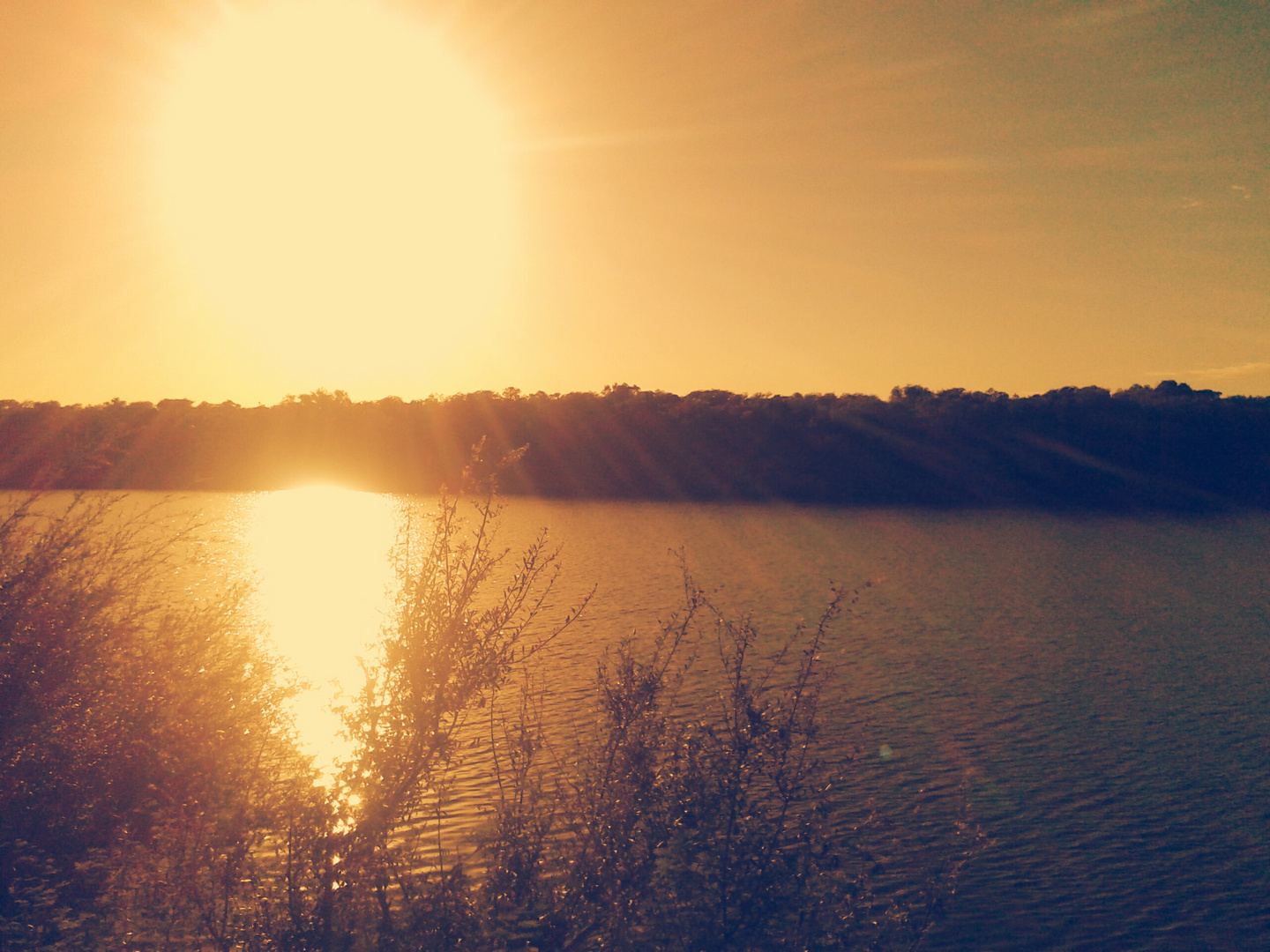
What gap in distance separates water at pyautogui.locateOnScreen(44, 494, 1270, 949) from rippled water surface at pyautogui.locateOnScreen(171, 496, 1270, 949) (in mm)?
46

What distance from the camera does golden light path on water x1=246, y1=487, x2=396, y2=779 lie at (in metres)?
13.3

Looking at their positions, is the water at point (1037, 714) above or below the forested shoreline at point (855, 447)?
below

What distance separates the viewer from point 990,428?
82.9 metres

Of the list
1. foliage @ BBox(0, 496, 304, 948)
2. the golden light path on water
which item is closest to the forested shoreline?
the golden light path on water

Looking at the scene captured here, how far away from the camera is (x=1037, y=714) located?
15180mm

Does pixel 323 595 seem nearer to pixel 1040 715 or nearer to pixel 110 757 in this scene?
pixel 110 757

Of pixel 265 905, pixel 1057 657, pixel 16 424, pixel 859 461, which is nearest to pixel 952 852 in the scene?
pixel 265 905

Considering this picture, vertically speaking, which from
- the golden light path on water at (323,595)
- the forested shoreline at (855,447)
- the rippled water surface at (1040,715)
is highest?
the forested shoreline at (855,447)

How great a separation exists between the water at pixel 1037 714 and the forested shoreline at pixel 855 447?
137 ft

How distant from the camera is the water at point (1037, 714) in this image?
29.7 feet

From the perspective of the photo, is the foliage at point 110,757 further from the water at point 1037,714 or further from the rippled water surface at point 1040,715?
the water at point 1037,714

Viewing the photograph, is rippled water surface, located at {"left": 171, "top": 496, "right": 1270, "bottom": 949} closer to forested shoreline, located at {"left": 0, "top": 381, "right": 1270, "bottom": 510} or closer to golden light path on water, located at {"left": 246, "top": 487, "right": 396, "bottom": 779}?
golden light path on water, located at {"left": 246, "top": 487, "right": 396, "bottom": 779}

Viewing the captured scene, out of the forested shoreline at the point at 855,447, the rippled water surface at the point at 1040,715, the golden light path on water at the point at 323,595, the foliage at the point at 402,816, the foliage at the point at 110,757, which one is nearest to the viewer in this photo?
the foliage at the point at 402,816

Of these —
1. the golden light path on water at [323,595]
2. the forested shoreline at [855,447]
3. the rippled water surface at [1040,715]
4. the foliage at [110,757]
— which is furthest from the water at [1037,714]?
the forested shoreline at [855,447]
